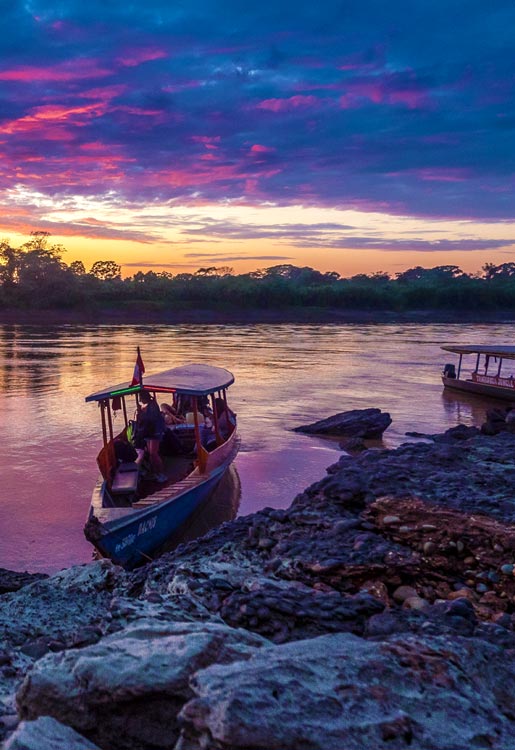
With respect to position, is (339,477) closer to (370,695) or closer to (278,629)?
(278,629)

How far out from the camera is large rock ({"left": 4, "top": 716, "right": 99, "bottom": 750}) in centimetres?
261

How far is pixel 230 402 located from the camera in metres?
22.3

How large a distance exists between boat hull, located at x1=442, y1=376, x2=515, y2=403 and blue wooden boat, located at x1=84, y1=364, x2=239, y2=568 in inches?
504

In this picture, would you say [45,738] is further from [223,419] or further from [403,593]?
[223,419]

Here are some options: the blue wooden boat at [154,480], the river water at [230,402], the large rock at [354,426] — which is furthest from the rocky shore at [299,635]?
the large rock at [354,426]

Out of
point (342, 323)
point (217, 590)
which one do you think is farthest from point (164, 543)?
point (342, 323)

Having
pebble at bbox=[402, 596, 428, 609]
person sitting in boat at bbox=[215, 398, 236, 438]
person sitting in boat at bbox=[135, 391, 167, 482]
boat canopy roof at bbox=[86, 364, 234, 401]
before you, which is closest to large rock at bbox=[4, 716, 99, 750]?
pebble at bbox=[402, 596, 428, 609]

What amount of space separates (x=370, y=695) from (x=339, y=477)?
549 cm

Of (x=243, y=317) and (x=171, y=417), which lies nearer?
(x=171, y=417)

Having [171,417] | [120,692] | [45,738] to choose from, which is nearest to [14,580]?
[120,692]

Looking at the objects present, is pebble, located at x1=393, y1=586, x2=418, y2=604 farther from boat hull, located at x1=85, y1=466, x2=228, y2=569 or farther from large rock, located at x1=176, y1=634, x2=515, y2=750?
boat hull, located at x1=85, y1=466, x2=228, y2=569

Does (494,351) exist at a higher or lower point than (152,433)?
higher

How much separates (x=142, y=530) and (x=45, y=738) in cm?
578

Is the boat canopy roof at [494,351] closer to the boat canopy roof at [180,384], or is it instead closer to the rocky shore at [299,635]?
the boat canopy roof at [180,384]
